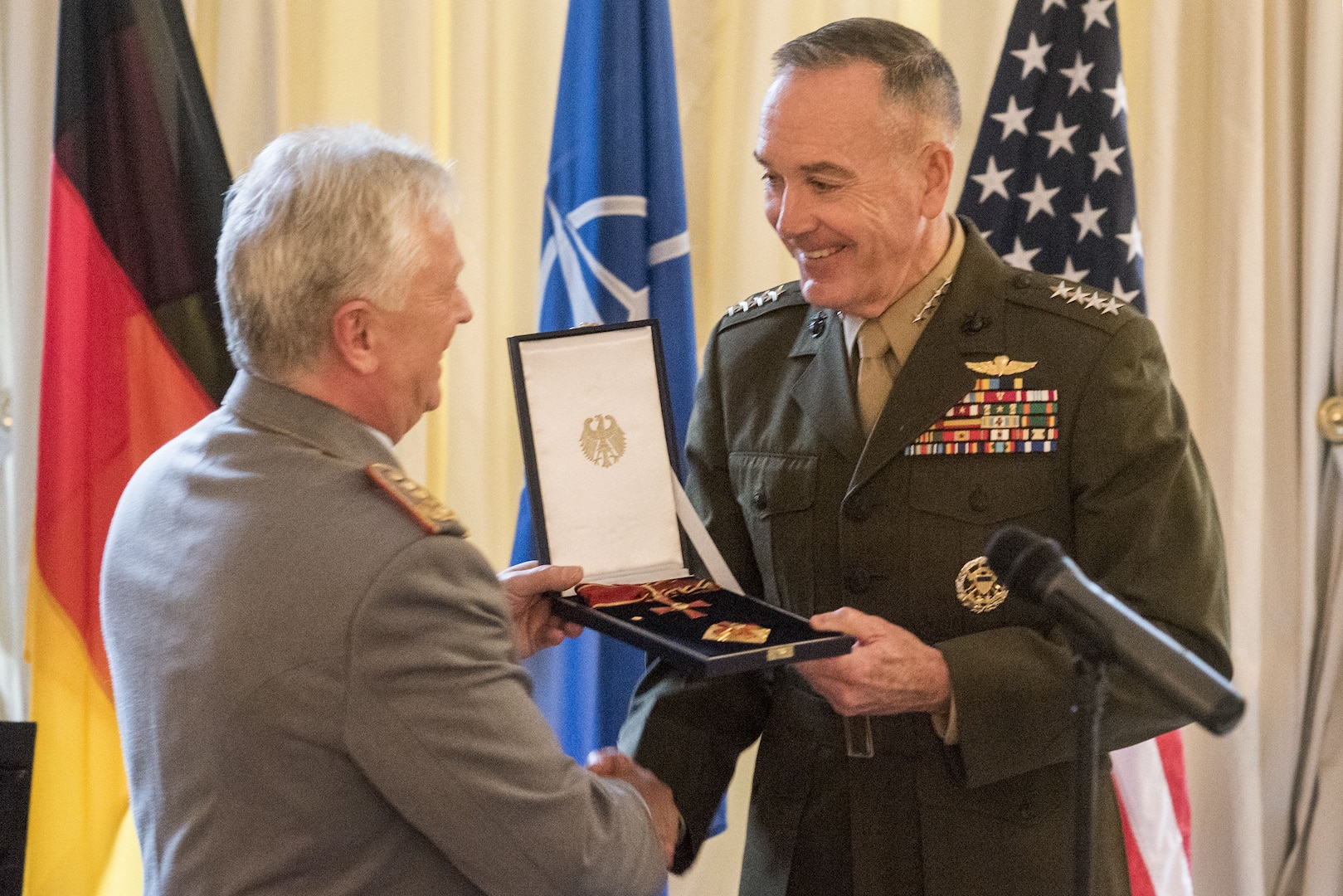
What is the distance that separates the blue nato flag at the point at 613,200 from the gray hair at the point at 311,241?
1.36m

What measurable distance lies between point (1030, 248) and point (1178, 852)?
1.39m

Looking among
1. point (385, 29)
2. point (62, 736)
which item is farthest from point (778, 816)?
point (385, 29)

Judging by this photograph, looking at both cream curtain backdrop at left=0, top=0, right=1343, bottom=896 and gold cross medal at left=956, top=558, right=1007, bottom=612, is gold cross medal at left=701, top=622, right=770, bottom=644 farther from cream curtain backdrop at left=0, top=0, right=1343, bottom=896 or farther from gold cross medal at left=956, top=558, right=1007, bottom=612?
cream curtain backdrop at left=0, top=0, right=1343, bottom=896

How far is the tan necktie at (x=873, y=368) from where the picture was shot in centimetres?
181

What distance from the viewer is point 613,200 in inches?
106

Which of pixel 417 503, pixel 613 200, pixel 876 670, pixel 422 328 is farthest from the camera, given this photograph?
pixel 613 200

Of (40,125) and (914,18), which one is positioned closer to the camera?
(40,125)

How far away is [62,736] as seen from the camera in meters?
2.42

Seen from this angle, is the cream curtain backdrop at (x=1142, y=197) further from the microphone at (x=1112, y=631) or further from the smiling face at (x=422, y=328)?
the microphone at (x=1112, y=631)

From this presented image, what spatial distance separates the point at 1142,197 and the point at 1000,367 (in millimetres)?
1671

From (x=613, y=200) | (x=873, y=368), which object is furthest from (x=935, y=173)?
(x=613, y=200)

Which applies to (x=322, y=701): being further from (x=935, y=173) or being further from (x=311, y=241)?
(x=935, y=173)

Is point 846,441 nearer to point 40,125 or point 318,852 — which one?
point 318,852

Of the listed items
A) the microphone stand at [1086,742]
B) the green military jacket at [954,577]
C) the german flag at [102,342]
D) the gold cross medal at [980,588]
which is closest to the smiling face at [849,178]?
the green military jacket at [954,577]
